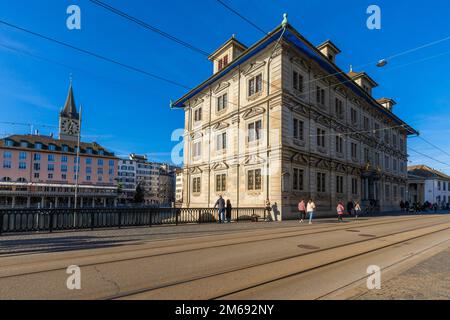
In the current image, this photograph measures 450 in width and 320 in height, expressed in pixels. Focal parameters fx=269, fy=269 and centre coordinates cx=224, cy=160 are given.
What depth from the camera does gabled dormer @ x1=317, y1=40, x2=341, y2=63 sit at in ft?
95.7

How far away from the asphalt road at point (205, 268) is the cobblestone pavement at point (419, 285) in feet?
0.26

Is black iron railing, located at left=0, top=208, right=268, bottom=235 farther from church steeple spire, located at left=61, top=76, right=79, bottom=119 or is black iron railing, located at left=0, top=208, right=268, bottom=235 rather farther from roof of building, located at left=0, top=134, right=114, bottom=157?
church steeple spire, located at left=61, top=76, right=79, bottom=119

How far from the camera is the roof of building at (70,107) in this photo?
4089 inches

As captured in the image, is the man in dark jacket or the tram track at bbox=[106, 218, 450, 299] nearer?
the tram track at bbox=[106, 218, 450, 299]

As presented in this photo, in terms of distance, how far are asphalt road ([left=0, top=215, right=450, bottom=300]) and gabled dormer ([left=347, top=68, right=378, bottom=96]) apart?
102 feet

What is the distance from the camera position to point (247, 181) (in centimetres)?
2541

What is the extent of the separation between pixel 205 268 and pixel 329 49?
98.3 feet

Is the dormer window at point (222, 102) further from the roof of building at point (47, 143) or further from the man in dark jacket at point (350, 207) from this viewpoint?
the roof of building at point (47, 143)

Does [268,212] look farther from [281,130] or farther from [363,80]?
[363,80]

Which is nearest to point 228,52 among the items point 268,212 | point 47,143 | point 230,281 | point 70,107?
point 268,212

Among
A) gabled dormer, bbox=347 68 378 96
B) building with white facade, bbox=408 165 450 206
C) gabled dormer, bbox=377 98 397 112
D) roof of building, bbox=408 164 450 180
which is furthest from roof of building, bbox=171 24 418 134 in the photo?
roof of building, bbox=408 164 450 180

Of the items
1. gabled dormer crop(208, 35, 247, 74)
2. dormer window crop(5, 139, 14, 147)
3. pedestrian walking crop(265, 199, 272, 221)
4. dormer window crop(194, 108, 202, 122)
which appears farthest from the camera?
dormer window crop(5, 139, 14, 147)

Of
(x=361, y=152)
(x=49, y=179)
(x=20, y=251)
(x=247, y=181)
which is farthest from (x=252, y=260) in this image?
(x=49, y=179)
